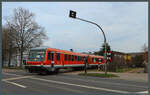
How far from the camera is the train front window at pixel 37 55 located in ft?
67.4

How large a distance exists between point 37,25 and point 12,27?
17.3 feet

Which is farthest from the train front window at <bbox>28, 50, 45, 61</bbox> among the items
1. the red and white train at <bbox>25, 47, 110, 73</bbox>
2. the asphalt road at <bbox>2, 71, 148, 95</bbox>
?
the asphalt road at <bbox>2, 71, 148, 95</bbox>

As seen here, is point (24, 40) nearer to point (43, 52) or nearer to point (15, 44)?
point (15, 44)

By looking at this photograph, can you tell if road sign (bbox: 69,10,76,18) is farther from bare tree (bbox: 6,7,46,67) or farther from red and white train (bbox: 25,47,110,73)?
bare tree (bbox: 6,7,46,67)

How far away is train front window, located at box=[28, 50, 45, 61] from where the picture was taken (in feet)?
67.4

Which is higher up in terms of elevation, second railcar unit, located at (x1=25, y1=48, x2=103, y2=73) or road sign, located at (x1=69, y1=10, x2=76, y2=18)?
road sign, located at (x1=69, y1=10, x2=76, y2=18)

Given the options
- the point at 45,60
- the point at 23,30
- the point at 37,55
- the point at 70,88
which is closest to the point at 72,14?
the point at 45,60

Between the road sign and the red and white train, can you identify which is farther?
the red and white train

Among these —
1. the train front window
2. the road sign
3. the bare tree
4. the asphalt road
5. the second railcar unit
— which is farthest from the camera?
the bare tree

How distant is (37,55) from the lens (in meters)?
20.9

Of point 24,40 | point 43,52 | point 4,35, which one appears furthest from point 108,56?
point 4,35

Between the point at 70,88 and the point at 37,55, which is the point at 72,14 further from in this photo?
the point at 70,88

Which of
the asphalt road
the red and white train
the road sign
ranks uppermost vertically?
the road sign

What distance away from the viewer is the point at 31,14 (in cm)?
4122
